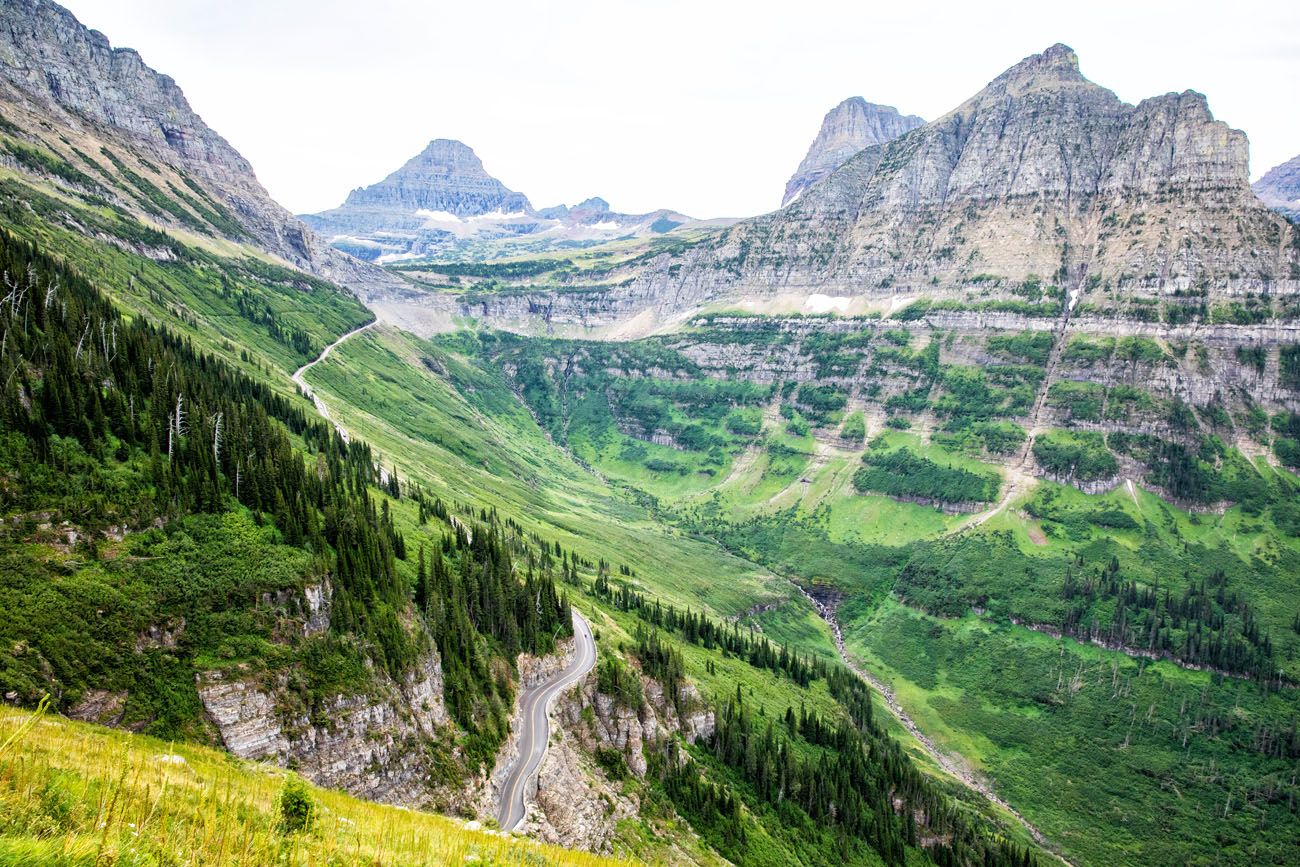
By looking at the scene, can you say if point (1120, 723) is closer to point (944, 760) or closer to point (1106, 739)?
point (1106, 739)

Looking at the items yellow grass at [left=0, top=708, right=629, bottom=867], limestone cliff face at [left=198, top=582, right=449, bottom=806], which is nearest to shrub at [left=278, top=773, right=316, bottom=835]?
yellow grass at [left=0, top=708, right=629, bottom=867]

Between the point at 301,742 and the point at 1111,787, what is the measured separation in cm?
16039

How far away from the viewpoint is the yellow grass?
30.2 feet

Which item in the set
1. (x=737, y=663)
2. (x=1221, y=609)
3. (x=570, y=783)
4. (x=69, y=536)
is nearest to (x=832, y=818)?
(x=737, y=663)

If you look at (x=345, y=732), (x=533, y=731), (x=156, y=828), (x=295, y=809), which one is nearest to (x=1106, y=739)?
(x=533, y=731)

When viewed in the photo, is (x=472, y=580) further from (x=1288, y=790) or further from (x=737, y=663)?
(x=1288, y=790)

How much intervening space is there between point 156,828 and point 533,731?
60.1 m

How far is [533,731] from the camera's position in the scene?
6694 centimetres

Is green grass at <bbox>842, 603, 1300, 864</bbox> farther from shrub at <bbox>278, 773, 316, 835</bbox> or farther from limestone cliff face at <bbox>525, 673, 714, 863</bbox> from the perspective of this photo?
shrub at <bbox>278, 773, 316, 835</bbox>

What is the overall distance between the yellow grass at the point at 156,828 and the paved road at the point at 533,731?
3858cm

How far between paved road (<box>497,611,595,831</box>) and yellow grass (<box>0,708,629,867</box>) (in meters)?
38.6

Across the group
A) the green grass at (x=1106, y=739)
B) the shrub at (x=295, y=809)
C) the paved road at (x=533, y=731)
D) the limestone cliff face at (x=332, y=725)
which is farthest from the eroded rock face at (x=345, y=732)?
the green grass at (x=1106, y=739)

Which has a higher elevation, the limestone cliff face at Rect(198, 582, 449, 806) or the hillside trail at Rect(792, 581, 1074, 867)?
the limestone cliff face at Rect(198, 582, 449, 806)

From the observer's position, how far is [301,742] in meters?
47.7
